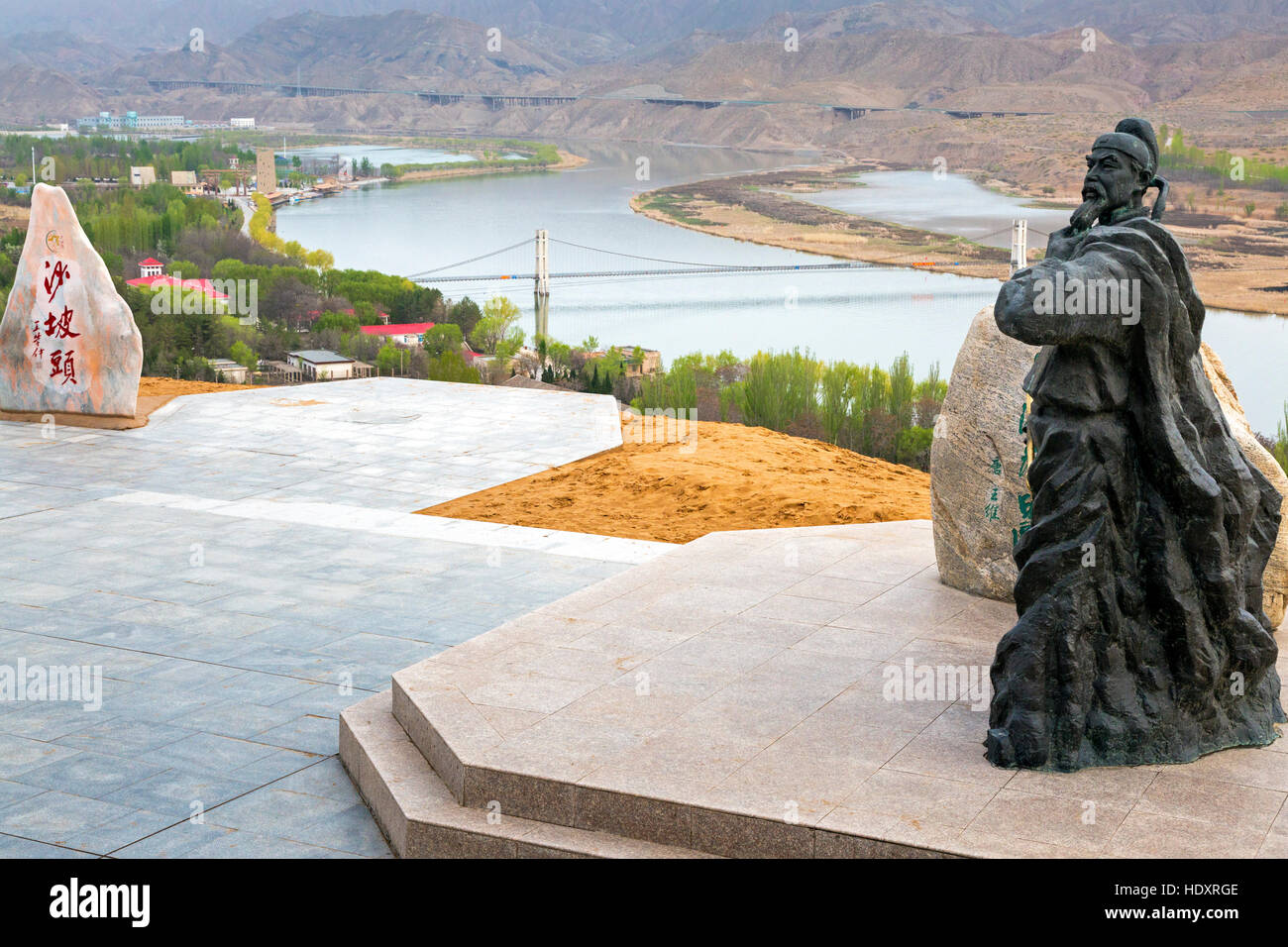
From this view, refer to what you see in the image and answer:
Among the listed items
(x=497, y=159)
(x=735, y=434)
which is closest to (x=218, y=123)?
(x=497, y=159)

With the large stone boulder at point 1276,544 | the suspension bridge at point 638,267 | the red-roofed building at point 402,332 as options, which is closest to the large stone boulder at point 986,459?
the large stone boulder at point 1276,544

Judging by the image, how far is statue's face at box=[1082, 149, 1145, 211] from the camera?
4.71 m

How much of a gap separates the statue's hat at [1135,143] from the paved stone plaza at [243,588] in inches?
144

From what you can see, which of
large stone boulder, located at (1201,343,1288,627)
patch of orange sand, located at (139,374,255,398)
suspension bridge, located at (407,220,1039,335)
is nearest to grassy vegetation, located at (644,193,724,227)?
suspension bridge, located at (407,220,1039,335)

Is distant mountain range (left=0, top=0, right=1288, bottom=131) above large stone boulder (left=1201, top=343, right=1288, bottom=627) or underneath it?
above

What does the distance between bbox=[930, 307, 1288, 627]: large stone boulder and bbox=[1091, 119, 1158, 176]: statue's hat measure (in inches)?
68.9

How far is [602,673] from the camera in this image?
5539mm

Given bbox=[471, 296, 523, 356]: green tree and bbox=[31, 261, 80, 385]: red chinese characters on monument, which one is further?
bbox=[471, 296, 523, 356]: green tree

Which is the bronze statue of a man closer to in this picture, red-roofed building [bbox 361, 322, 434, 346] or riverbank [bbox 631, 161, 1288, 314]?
red-roofed building [bbox 361, 322, 434, 346]

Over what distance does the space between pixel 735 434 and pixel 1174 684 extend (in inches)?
310

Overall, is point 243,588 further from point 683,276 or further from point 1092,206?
point 683,276

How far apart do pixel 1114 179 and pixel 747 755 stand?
8.03 feet

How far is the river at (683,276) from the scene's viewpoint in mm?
40719
